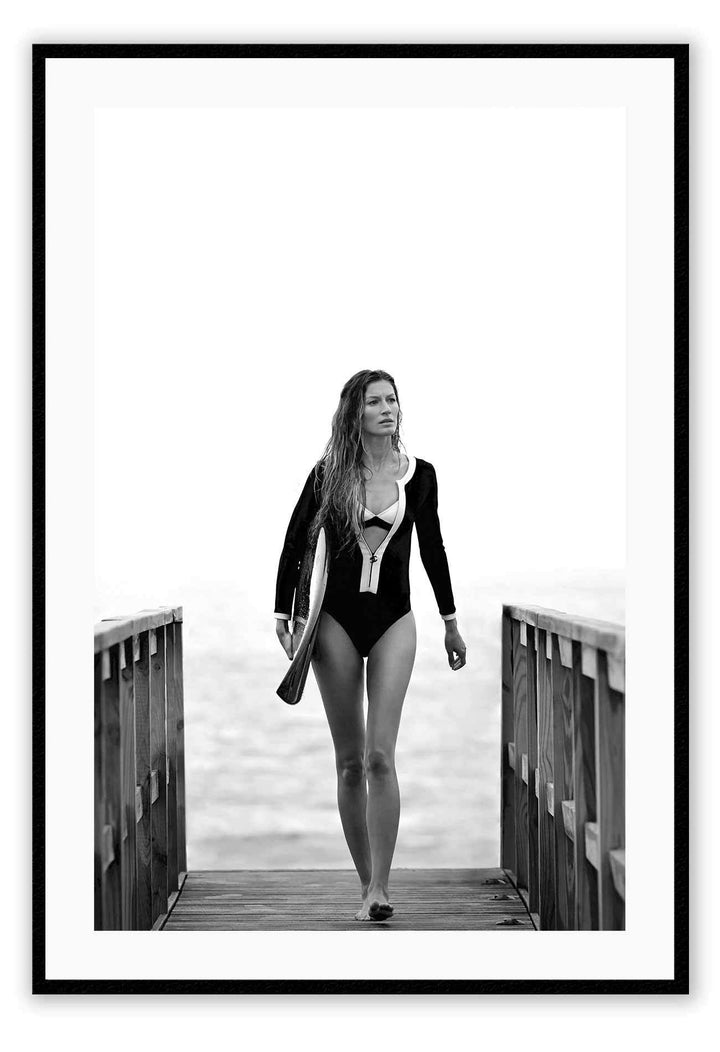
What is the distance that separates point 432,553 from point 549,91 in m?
1.12

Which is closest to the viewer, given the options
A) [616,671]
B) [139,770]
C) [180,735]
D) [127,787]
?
[616,671]

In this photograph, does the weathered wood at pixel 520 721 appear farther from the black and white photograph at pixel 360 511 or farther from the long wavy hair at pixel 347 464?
the long wavy hair at pixel 347 464

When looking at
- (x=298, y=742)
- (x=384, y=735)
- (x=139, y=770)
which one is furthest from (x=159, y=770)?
(x=384, y=735)

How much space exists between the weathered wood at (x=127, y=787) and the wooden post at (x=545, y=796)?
0.97m

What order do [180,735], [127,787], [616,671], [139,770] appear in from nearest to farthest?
1. [616,671]
2. [127,787]
3. [139,770]
4. [180,735]

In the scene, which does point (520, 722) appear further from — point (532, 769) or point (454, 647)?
point (454, 647)

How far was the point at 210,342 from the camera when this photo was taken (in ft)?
13.2

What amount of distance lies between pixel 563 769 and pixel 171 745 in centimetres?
95

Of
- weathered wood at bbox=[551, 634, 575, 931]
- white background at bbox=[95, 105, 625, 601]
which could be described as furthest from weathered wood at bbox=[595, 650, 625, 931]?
white background at bbox=[95, 105, 625, 601]

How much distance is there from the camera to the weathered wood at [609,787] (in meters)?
3.63

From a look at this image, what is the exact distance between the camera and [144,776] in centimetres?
392

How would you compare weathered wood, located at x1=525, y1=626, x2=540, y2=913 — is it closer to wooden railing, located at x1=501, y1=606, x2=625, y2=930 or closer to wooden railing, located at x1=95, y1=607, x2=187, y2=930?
wooden railing, located at x1=501, y1=606, x2=625, y2=930
